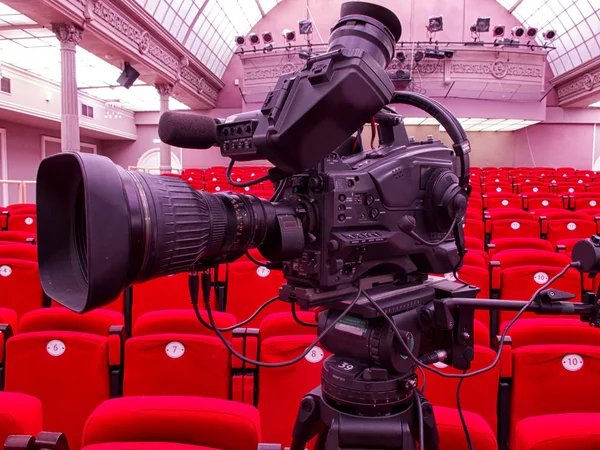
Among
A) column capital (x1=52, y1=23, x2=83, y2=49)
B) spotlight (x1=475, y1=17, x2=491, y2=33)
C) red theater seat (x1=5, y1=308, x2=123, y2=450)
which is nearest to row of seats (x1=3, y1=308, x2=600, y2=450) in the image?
red theater seat (x1=5, y1=308, x2=123, y2=450)

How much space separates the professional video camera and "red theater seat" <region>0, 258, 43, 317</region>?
1.76 meters

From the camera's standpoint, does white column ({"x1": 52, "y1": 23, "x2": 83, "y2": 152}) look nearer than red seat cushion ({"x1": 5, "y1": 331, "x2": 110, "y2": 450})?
No

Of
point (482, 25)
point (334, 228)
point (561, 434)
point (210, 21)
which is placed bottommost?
point (561, 434)

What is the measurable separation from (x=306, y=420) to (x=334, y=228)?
39cm

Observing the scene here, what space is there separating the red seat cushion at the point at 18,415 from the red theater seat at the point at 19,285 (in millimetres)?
1347

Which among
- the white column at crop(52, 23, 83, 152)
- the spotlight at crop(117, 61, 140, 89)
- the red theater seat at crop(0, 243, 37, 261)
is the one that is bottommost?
the red theater seat at crop(0, 243, 37, 261)

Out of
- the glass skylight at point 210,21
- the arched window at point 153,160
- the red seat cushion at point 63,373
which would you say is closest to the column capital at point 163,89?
the glass skylight at point 210,21

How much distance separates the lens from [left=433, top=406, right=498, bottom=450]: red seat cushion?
3.30 ft

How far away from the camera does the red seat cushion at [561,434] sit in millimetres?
920

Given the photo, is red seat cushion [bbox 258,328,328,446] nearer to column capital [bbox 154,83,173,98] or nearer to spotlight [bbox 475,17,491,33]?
column capital [bbox 154,83,173,98]

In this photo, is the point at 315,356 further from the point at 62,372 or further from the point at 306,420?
the point at 62,372

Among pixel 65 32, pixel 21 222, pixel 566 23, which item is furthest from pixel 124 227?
pixel 566 23

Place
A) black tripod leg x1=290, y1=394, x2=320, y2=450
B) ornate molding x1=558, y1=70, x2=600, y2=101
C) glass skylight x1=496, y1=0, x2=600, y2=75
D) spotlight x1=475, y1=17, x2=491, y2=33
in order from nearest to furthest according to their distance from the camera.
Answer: black tripod leg x1=290, y1=394, x2=320, y2=450 → spotlight x1=475, y1=17, x2=491, y2=33 → ornate molding x1=558, y1=70, x2=600, y2=101 → glass skylight x1=496, y1=0, x2=600, y2=75

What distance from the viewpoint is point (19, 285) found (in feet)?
7.26
